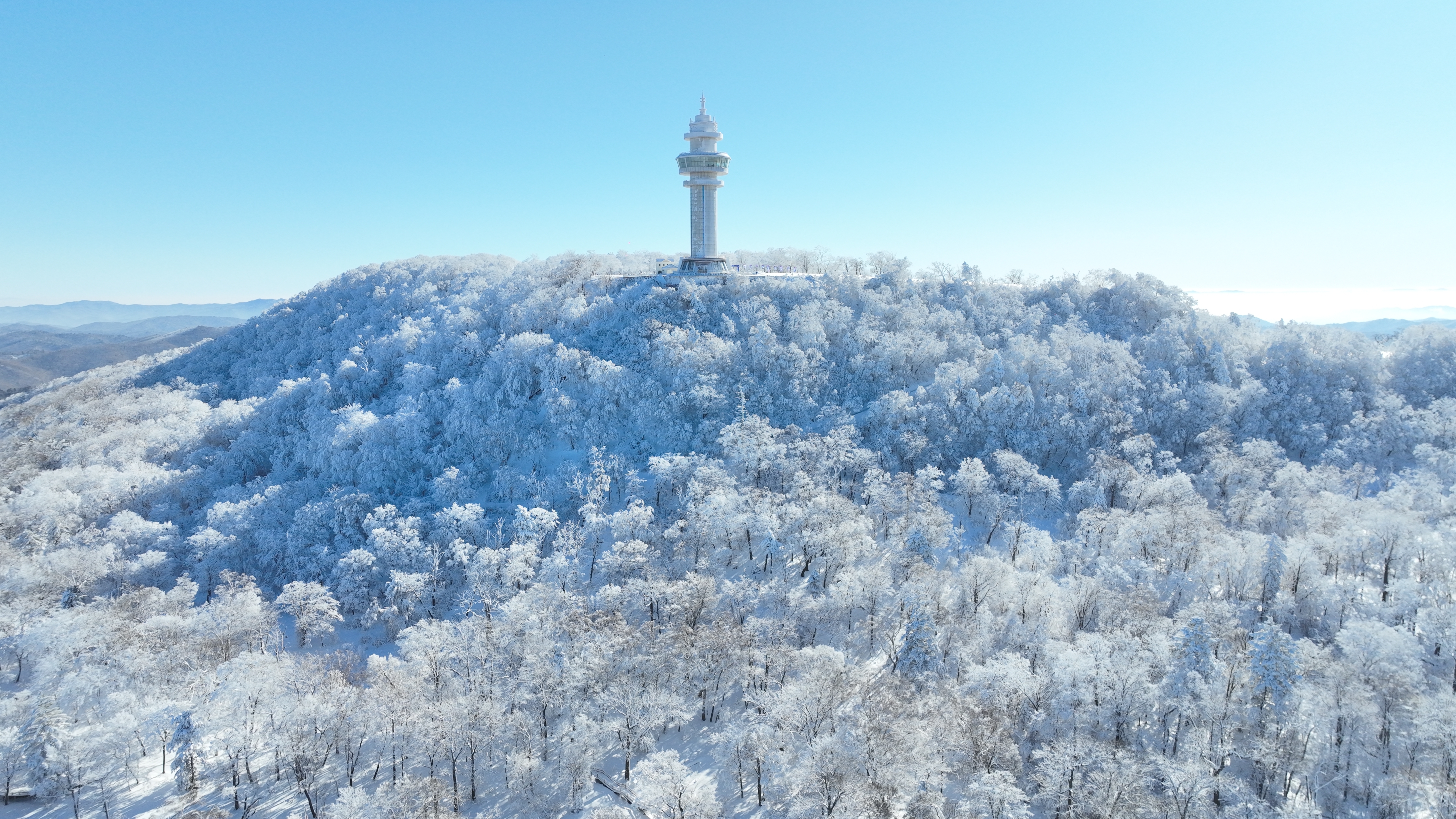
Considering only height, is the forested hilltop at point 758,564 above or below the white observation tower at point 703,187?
below

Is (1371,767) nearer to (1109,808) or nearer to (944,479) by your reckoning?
(1109,808)

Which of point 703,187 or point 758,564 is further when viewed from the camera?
point 703,187

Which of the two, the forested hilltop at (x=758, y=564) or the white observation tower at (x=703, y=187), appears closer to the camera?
the forested hilltop at (x=758, y=564)

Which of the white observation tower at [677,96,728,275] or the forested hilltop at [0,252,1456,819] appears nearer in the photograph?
the forested hilltop at [0,252,1456,819]

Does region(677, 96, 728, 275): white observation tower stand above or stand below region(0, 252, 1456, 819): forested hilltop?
above
